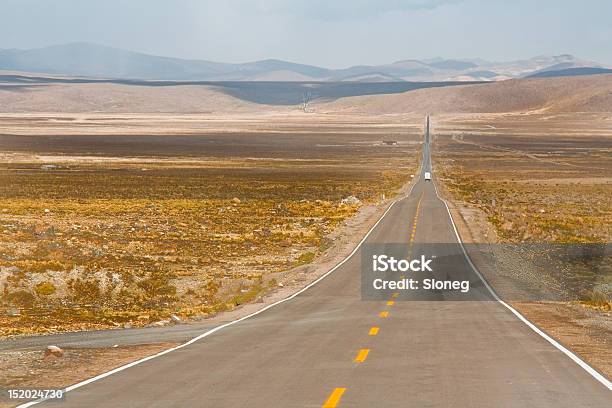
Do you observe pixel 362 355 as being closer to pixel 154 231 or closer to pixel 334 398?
pixel 334 398

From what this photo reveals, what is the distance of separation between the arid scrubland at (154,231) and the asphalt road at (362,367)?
25.9 ft

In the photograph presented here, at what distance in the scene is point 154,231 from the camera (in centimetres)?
5872

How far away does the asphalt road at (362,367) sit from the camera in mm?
15555

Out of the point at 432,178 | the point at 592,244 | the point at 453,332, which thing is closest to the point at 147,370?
the point at 453,332

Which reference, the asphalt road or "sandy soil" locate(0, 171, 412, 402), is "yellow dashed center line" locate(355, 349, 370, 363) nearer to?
the asphalt road

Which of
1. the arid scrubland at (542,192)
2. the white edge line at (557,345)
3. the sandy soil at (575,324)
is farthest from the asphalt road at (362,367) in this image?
the arid scrubland at (542,192)

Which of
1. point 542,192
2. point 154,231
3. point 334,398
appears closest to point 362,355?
point 334,398

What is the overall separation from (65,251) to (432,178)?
79748mm

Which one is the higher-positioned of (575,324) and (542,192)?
(575,324)

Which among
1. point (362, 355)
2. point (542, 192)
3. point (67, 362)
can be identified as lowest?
point (542, 192)

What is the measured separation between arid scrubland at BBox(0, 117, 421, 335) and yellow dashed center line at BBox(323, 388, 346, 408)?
600 inches

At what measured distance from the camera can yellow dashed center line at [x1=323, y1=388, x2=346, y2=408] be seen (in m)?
14.9

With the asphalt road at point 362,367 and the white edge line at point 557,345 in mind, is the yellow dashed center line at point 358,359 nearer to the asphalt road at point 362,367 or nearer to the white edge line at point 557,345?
the asphalt road at point 362,367

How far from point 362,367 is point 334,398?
3.30 metres
